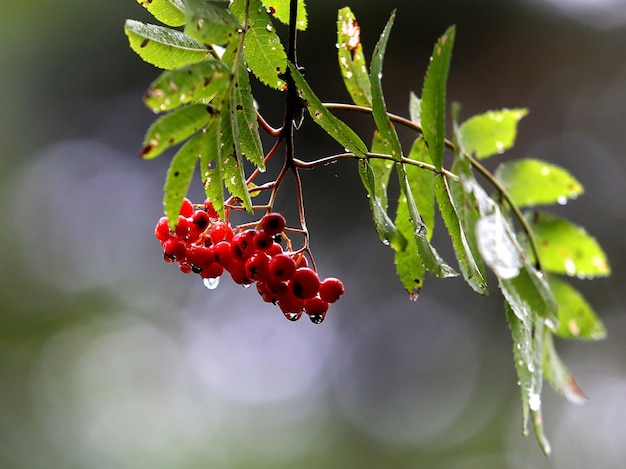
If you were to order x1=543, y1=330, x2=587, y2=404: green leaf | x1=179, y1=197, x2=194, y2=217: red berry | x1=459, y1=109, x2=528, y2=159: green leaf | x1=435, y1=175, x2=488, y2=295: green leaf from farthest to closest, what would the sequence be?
x1=459, y1=109, x2=528, y2=159: green leaf
x1=543, y1=330, x2=587, y2=404: green leaf
x1=179, y1=197, x2=194, y2=217: red berry
x1=435, y1=175, x2=488, y2=295: green leaf

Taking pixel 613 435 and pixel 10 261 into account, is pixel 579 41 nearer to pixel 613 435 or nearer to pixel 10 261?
pixel 613 435

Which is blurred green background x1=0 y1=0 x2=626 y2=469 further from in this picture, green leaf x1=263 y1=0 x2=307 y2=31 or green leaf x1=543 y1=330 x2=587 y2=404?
green leaf x1=263 y1=0 x2=307 y2=31

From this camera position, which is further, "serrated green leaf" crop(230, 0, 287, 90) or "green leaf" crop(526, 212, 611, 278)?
"green leaf" crop(526, 212, 611, 278)

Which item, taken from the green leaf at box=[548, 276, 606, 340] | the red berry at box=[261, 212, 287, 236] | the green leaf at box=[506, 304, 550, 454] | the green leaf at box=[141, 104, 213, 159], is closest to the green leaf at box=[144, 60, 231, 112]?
the green leaf at box=[141, 104, 213, 159]

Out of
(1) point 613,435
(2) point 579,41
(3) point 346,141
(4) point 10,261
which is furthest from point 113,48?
(1) point 613,435

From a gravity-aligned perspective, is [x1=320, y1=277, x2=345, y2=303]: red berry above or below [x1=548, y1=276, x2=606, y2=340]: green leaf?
above

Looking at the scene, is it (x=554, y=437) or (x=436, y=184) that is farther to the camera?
(x=554, y=437)
